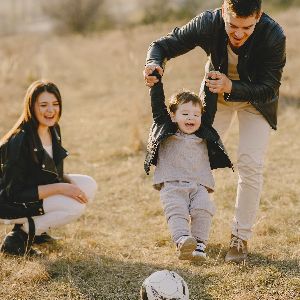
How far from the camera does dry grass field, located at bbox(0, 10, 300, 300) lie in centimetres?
404

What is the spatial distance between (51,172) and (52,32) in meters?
27.3

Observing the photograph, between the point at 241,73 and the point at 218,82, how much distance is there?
41 cm

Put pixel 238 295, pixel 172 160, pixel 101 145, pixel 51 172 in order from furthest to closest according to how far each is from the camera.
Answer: pixel 101 145
pixel 51 172
pixel 172 160
pixel 238 295

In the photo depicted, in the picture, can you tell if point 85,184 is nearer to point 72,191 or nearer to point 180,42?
point 72,191

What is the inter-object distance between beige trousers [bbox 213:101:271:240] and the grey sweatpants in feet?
1.45

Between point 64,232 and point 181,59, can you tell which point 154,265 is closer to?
point 64,232

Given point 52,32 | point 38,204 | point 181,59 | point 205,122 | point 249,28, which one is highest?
point 52,32

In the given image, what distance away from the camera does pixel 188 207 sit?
13.1 ft

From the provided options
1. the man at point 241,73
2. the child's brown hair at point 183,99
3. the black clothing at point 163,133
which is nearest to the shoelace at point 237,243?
the man at point 241,73

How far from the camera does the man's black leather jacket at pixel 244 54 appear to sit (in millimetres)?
3980

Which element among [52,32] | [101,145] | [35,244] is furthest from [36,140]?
[52,32]

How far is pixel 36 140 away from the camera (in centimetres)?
473

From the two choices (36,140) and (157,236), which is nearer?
(36,140)

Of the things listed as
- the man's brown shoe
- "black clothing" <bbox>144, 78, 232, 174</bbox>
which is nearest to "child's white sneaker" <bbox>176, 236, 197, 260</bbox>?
"black clothing" <bbox>144, 78, 232, 174</bbox>
